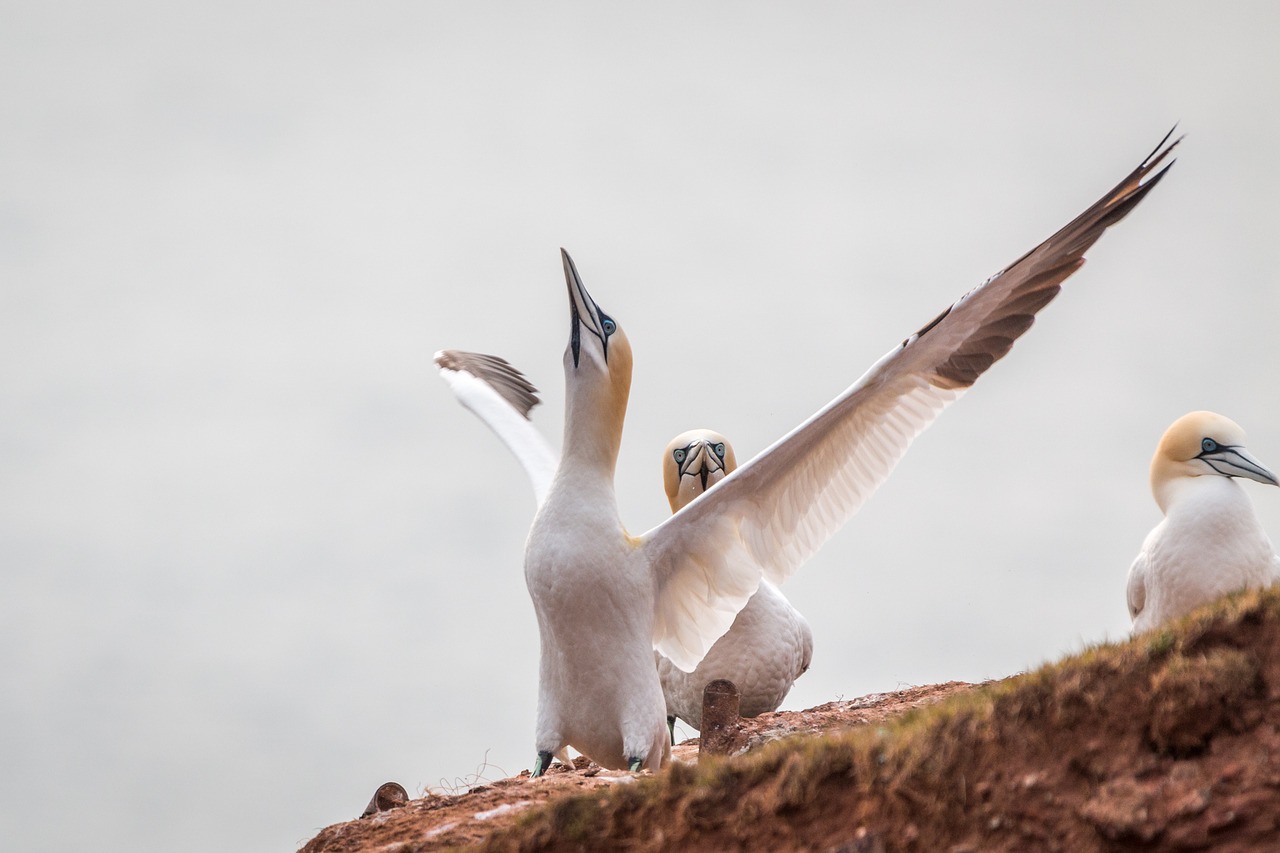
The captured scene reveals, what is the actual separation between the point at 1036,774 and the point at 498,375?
853cm

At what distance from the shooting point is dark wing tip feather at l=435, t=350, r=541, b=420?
41.5 ft

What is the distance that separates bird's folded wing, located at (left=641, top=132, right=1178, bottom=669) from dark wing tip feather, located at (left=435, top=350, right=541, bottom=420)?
372 centimetres

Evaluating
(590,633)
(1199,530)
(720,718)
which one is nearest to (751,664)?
(720,718)

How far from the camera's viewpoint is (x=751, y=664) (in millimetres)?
11117

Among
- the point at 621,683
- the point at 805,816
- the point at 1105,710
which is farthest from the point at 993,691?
the point at 621,683

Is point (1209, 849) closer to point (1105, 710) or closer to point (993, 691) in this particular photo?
point (1105, 710)

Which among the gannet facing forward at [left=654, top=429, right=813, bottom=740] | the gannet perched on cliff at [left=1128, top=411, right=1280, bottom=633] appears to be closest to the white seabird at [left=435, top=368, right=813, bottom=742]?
the gannet facing forward at [left=654, top=429, right=813, bottom=740]

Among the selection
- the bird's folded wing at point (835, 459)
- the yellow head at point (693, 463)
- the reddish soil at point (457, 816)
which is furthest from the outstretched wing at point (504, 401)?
the reddish soil at point (457, 816)

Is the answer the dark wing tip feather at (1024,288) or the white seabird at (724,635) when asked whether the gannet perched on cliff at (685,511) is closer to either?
the dark wing tip feather at (1024,288)

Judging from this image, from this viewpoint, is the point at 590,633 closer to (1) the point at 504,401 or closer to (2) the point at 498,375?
(1) the point at 504,401

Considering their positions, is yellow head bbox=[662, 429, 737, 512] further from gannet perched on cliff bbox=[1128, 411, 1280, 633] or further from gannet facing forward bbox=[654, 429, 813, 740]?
gannet perched on cliff bbox=[1128, 411, 1280, 633]

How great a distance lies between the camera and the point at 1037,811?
502 cm

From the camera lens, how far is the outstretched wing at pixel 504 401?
1068 centimetres

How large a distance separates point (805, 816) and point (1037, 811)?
86 cm
